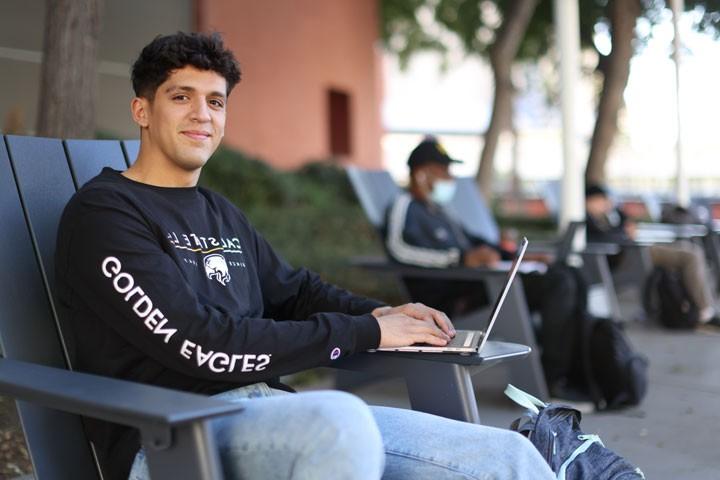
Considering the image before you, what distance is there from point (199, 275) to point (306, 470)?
68 centimetres

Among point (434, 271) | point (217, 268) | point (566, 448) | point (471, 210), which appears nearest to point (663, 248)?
point (471, 210)

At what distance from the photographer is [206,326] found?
6.54ft

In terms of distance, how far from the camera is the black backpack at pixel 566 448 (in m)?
2.18

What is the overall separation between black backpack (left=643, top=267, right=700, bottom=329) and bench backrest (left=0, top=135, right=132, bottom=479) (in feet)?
15.7

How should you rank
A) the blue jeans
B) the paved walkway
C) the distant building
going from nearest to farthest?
the blue jeans, the paved walkway, the distant building

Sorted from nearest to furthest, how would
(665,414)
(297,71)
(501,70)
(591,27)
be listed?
(665,414)
(501,70)
(591,27)
(297,71)

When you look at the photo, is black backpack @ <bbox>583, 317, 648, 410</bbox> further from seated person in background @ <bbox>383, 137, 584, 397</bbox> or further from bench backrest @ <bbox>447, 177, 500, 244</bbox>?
bench backrest @ <bbox>447, 177, 500, 244</bbox>

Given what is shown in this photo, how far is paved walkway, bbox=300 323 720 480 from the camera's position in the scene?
338cm

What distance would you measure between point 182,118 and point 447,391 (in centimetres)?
91

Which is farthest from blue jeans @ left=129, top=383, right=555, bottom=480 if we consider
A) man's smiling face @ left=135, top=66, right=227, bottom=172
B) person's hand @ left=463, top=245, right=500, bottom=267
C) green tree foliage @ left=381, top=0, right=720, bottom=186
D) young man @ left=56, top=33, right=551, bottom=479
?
→ green tree foliage @ left=381, top=0, right=720, bottom=186

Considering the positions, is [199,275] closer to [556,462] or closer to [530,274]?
[556,462]

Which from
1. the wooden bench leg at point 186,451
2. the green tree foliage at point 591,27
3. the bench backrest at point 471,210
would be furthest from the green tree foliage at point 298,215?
the wooden bench leg at point 186,451

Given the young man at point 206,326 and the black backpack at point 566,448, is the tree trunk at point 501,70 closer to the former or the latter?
the young man at point 206,326

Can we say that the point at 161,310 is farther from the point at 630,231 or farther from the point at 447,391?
the point at 630,231
